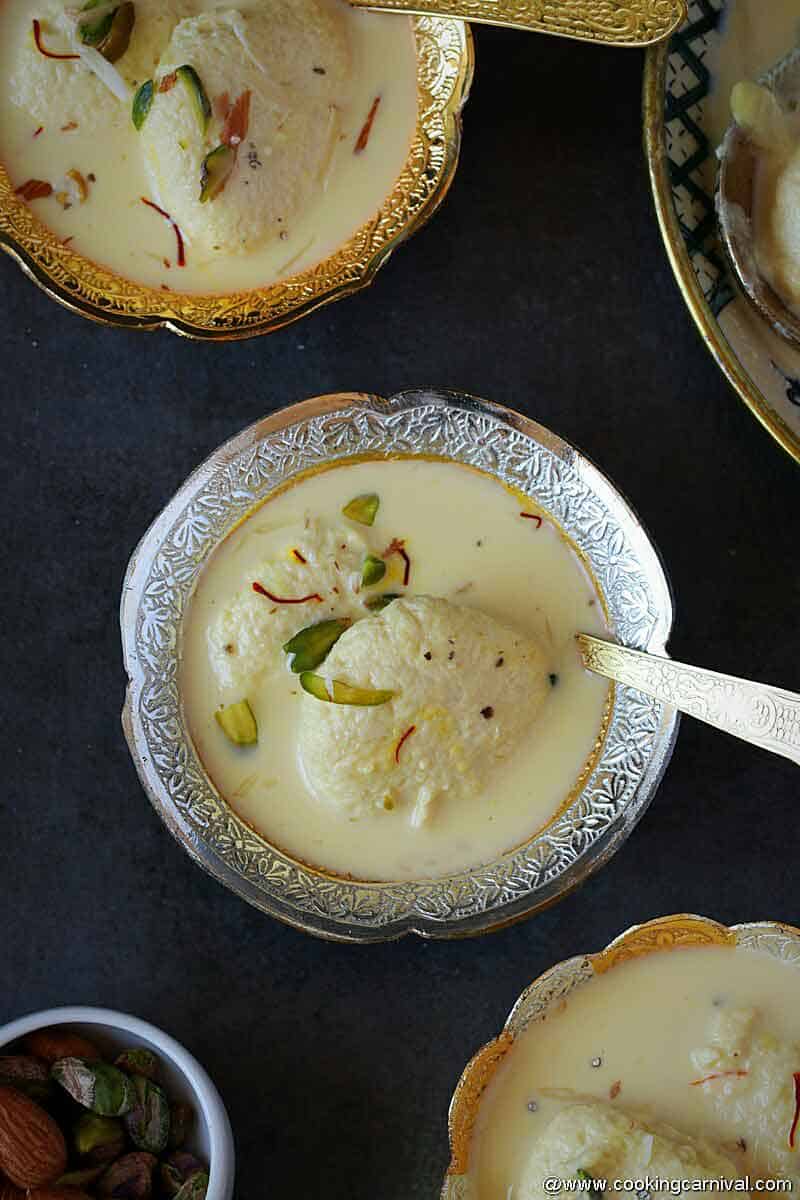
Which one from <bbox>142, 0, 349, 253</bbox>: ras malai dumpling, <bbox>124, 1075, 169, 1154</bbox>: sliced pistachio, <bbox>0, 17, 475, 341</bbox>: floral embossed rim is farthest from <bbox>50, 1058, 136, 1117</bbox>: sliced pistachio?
<bbox>142, 0, 349, 253</bbox>: ras malai dumpling

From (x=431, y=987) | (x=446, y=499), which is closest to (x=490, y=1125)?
(x=431, y=987)

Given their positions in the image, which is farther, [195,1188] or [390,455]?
[390,455]

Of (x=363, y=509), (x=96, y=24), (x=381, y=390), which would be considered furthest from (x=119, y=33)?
(x=363, y=509)

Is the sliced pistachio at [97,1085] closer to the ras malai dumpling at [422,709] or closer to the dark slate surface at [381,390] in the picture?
the dark slate surface at [381,390]

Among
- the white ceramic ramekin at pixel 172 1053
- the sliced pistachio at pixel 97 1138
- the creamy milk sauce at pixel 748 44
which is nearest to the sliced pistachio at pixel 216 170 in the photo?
the creamy milk sauce at pixel 748 44

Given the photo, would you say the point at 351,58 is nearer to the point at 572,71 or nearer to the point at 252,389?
the point at 572,71

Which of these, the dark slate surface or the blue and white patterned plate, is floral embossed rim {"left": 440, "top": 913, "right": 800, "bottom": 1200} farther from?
the blue and white patterned plate

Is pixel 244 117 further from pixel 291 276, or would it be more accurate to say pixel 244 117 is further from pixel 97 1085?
pixel 97 1085
